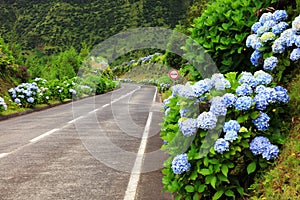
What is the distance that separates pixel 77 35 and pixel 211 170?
85.1 meters

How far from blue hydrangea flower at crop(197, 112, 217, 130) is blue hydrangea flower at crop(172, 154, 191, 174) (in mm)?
401

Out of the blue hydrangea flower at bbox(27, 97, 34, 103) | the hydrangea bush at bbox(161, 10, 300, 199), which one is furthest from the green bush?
the blue hydrangea flower at bbox(27, 97, 34, 103)

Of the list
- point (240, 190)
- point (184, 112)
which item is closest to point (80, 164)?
point (184, 112)

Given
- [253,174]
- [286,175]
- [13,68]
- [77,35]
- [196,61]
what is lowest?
[77,35]

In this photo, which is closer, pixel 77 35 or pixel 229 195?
pixel 229 195

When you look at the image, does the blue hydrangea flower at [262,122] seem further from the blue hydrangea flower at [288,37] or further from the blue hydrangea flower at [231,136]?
the blue hydrangea flower at [288,37]

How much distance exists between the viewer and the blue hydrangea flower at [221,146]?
12.5 feet

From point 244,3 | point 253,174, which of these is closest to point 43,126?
point 244,3

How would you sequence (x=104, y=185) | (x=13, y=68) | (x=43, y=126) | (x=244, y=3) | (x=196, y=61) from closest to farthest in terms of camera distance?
1. (x=104, y=185)
2. (x=244, y=3)
3. (x=196, y=61)
4. (x=43, y=126)
5. (x=13, y=68)

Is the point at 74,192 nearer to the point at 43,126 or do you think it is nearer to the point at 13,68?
the point at 43,126

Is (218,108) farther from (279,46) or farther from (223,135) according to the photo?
(279,46)

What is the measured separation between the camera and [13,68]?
22141 millimetres

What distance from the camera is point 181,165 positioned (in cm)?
394

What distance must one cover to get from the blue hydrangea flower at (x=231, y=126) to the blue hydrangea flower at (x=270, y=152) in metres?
0.40
